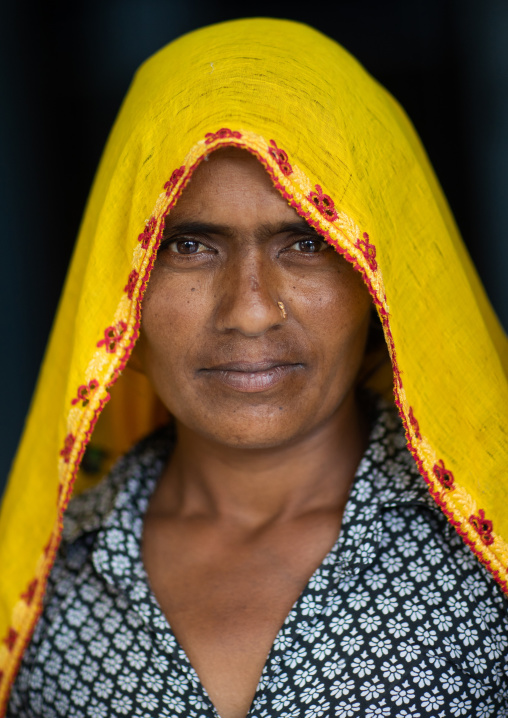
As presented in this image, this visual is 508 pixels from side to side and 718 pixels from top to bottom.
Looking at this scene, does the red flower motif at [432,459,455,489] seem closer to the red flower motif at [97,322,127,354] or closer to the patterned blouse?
the patterned blouse

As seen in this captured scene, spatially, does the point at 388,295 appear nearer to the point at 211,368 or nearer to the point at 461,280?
the point at 461,280

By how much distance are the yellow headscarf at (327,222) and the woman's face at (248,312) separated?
3.6 inches

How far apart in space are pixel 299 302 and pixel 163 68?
1.89 feet

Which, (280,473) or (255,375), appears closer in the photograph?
(255,375)

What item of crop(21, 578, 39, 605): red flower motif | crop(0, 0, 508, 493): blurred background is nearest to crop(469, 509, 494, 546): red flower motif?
crop(21, 578, 39, 605): red flower motif

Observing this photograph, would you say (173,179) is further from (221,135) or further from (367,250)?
(367,250)

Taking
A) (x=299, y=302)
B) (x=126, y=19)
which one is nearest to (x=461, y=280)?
(x=299, y=302)

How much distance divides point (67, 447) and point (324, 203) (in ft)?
2.29

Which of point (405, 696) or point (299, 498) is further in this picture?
point (299, 498)

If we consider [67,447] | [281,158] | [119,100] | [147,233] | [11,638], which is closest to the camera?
[281,158]

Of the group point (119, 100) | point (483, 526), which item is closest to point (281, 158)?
point (483, 526)

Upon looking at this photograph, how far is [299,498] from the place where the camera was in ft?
6.50

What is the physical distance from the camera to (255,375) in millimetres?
1773

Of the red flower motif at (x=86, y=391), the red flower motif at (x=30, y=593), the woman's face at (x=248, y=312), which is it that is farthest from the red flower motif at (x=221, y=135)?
the red flower motif at (x=30, y=593)
